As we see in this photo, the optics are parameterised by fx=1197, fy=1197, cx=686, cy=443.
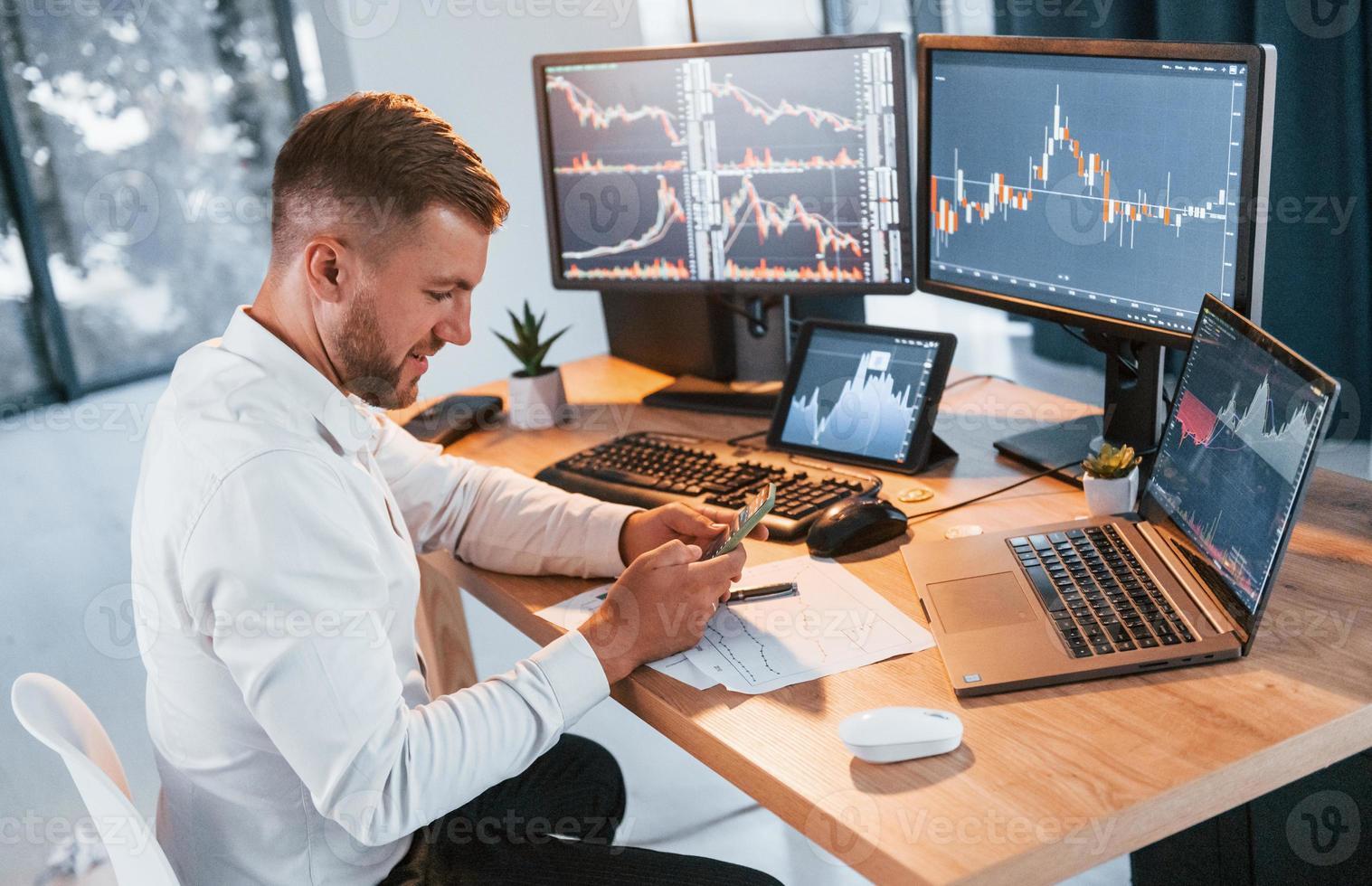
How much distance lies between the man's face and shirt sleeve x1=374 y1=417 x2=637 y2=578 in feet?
0.98

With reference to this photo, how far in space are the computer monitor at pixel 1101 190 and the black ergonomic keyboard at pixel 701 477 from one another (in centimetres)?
30

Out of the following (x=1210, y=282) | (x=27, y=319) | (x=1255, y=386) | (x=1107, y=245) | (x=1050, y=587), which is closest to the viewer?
(x=1255, y=386)

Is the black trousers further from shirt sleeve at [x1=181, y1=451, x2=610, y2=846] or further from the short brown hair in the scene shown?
the short brown hair

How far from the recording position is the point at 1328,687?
1.03 metres

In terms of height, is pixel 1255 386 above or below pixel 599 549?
above

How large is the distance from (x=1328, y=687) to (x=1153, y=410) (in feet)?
1.96

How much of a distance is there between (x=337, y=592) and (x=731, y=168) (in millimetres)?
1095

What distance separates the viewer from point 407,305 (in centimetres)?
118

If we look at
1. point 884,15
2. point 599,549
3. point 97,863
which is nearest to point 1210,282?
point 599,549

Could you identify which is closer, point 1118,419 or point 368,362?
point 368,362

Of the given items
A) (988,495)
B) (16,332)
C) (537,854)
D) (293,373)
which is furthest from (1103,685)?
(16,332)

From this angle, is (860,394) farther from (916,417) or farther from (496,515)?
(496,515)

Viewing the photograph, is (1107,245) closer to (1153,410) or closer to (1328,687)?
(1153,410)

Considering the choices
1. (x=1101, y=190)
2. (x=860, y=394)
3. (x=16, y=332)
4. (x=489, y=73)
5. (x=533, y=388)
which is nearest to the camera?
(x=1101, y=190)
